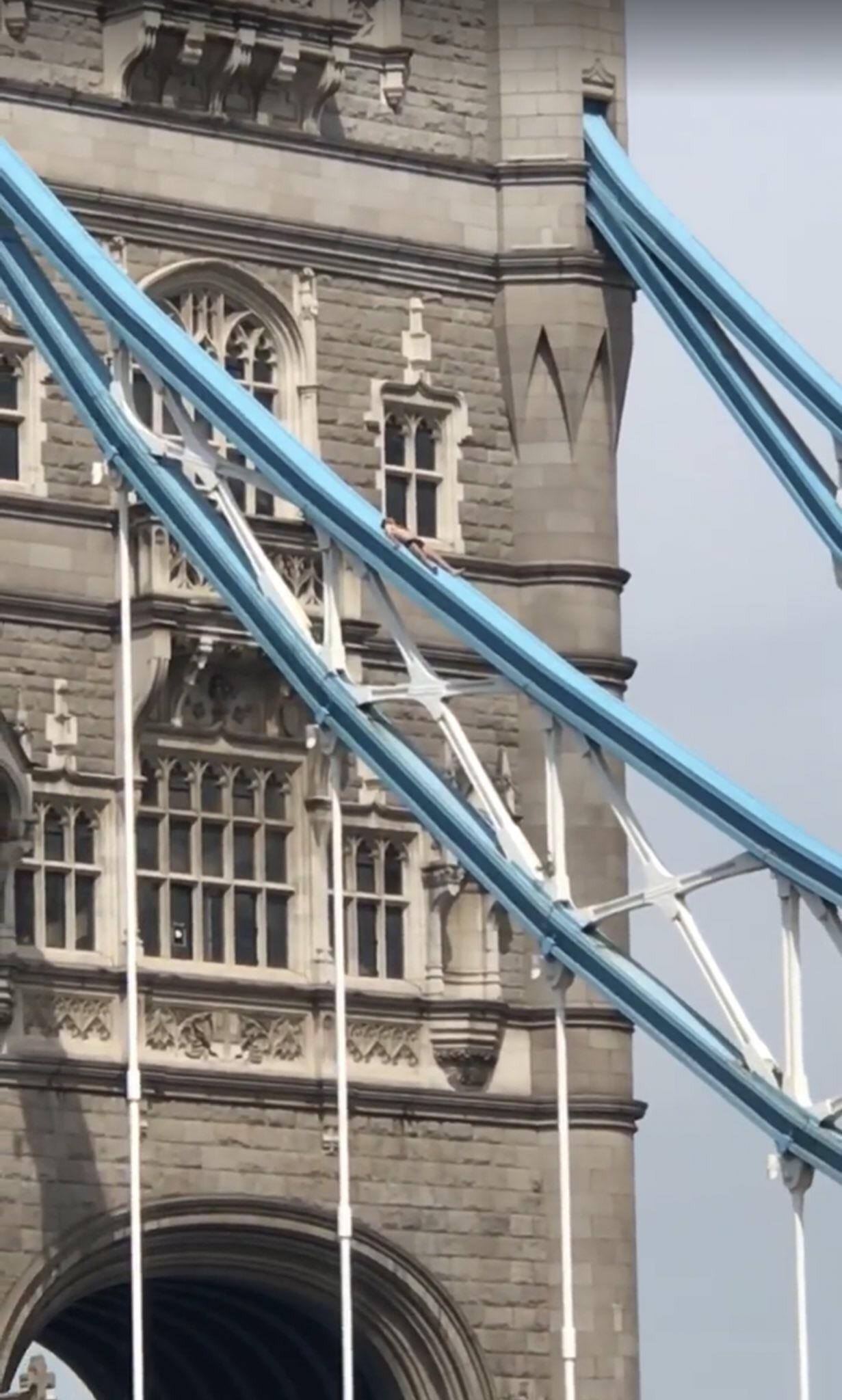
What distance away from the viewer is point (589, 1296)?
44.0 meters

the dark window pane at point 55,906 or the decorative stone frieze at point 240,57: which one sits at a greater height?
the decorative stone frieze at point 240,57

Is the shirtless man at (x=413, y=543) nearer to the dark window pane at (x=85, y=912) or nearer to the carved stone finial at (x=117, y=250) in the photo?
the dark window pane at (x=85, y=912)

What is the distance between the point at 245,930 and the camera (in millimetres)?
43312

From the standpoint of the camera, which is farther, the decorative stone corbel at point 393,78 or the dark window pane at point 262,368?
the decorative stone corbel at point 393,78

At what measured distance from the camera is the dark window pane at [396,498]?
44656mm

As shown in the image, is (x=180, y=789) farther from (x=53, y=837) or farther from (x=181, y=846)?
(x=53, y=837)

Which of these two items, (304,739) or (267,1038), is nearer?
(267,1038)

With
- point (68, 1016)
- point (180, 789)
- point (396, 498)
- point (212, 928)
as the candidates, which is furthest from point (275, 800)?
point (396, 498)

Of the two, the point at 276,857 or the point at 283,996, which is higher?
the point at 276,857

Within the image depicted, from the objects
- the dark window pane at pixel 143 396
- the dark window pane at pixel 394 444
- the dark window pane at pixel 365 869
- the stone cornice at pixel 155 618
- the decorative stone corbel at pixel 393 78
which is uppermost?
the decorative stone corbel at pixel 393 78

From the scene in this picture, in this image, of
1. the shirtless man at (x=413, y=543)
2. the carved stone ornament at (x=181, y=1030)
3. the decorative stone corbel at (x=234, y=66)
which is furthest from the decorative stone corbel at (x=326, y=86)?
the carved stone ornament at (x=181, y=1030)

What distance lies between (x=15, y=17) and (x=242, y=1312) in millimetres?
10097

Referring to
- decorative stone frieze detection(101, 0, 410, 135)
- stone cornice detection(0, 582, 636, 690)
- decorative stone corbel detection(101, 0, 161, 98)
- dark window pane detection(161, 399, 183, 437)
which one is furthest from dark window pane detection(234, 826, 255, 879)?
decorative stone corbel detection(101, 0, 161, 98)

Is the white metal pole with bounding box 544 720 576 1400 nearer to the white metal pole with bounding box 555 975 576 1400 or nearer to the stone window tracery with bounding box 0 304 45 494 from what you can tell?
the white metal pole with bounding box 555 975 576 1400
